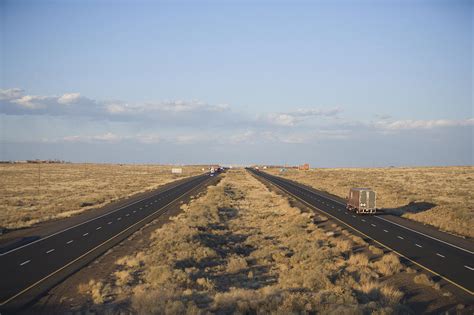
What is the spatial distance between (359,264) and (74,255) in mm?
13640

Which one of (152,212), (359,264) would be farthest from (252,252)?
(152,212)

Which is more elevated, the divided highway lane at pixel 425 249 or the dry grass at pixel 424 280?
the dry grass at pixel 424 280

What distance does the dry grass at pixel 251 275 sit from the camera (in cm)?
1389

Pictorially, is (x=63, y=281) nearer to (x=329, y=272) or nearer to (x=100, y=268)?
(x=100, y=268)

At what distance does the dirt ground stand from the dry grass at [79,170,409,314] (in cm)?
4

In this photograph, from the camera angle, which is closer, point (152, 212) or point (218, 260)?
point (218, 260)

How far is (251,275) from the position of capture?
61.0 feet

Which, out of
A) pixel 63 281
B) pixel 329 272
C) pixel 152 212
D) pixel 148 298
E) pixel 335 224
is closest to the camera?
pixel 148 298

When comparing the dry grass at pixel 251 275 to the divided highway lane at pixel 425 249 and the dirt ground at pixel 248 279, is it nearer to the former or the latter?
the dirt ground at pixel 248 279

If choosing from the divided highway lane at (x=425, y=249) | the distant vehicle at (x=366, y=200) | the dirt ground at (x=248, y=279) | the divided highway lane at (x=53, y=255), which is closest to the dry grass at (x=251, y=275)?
the dirt ground at (x=248, y=279)

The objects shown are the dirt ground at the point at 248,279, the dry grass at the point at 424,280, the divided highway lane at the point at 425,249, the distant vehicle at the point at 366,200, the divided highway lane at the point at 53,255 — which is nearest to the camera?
the dirt ground at the point at 248,279

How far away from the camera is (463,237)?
30.0 m

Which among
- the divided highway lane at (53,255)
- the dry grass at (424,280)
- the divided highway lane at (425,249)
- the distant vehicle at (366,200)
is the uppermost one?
the distant vehicle at (366,200)

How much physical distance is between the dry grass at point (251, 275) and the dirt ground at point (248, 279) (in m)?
0.04
